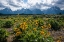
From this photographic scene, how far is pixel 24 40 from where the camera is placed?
7.24 m

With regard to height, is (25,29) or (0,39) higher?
(25,29)

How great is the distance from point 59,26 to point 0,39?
761 cm

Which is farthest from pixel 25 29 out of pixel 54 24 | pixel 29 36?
pixel 54 24

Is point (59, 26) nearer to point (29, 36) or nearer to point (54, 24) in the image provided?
point (54, 24)

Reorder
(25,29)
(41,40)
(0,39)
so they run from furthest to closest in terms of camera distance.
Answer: (0,39)
(25,29)
(41,40)

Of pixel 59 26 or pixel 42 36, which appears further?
pixel 59 26

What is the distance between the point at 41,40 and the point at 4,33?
3870 millimetres

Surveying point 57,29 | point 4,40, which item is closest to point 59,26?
point 57,29

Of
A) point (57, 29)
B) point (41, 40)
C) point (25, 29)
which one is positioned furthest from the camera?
point (57, 29)

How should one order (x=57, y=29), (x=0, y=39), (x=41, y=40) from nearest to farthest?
(x=41, y=40), (x=0, y=39), (x=57, y=29)

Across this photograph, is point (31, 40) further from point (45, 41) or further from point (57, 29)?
point (57, 29)

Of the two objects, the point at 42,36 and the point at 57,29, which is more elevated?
the point at 42,36

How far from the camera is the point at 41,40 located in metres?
6.90

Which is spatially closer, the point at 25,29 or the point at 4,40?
the point at 25,29
